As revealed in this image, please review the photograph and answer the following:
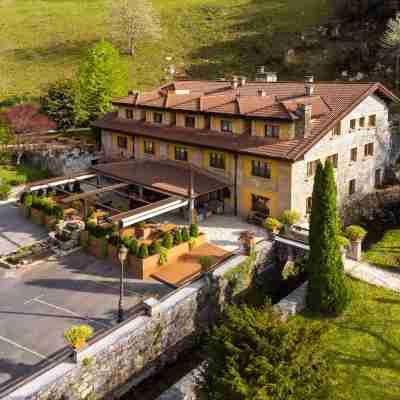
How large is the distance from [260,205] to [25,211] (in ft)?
59.0

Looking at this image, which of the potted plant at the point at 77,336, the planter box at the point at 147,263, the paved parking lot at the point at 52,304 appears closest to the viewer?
the potted plant at the point at 77,336

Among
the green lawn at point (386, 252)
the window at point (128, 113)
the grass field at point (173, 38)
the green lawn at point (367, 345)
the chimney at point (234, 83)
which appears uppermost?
the grass field at point (173, 38)

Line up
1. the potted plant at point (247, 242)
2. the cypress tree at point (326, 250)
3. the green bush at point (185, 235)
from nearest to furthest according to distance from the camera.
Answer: the cypress tree at point (326, 250) < the potted plant at point (247, 242) < the green bush at point (185, 235)

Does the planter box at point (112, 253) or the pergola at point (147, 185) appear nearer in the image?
the planter box at point (112, 253)

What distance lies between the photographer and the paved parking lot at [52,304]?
62.3 feet

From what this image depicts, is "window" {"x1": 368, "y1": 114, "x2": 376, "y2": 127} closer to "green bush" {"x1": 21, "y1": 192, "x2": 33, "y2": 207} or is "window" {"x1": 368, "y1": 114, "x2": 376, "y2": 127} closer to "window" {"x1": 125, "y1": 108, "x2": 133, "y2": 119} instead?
"window" {"x1": 125, "y1": 108, "x2": 133, "y2": 119}

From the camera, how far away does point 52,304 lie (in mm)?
22594

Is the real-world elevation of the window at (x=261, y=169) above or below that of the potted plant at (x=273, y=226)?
above

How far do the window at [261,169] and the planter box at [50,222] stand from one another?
14.6m

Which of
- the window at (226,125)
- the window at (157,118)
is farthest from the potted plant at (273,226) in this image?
the window at (157,118)

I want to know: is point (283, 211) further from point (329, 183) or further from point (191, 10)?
point (191, 10)

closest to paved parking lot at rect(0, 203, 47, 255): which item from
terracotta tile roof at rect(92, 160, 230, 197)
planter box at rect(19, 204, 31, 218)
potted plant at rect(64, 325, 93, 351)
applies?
planter box at rect(19, 204, 31, 218)

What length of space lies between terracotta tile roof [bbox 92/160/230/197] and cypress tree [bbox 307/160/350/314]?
10193 mm

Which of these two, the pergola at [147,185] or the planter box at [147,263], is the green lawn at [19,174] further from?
the planter box at [147,263]
